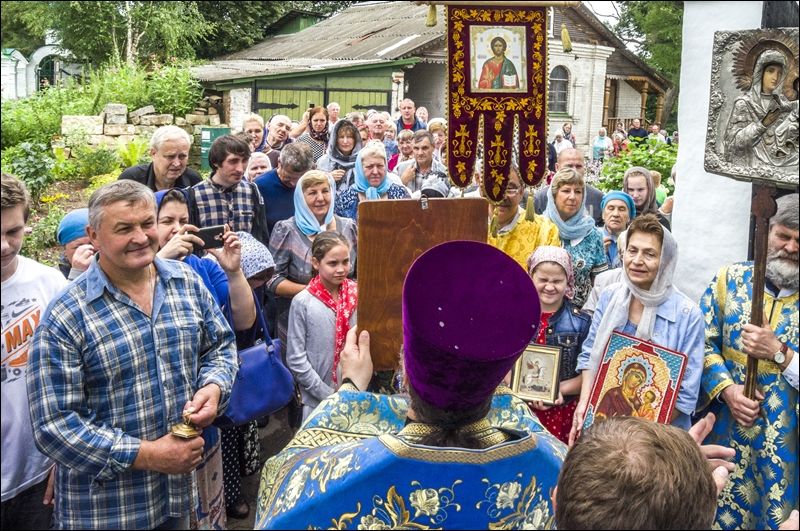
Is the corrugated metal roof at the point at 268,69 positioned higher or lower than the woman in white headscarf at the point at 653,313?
higher

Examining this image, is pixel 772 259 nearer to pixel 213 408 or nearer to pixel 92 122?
pixel 213 408

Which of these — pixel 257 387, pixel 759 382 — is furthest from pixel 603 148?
pixel 257 387

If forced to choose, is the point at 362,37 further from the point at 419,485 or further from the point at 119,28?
the point at 419,485

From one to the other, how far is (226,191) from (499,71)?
1911 mm

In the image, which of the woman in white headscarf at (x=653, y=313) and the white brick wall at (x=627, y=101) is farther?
the white brick wall at (x=627, y=101)

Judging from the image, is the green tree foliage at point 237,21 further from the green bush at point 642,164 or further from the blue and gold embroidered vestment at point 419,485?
the blue and gold embroidered vestment at point 419,485

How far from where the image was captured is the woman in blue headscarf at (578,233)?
4.46 metres

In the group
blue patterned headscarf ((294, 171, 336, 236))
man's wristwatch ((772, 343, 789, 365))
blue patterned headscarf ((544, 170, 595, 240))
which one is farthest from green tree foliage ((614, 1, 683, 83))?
man's wristwatch ((772, 343, 789, 365))

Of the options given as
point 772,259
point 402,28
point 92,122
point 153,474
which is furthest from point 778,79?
point 402,28

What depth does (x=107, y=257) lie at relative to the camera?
93.7 inches

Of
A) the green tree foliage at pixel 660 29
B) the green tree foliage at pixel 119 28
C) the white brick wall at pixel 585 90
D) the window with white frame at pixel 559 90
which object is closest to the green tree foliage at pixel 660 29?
the green tree foliage at pixel 660 29

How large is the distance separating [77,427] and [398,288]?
1.16 meters

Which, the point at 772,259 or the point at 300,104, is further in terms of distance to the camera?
the point at 300,104

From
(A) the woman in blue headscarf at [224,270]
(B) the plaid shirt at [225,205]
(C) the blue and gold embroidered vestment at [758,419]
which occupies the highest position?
(B) the plaid shirt at [225,205]
